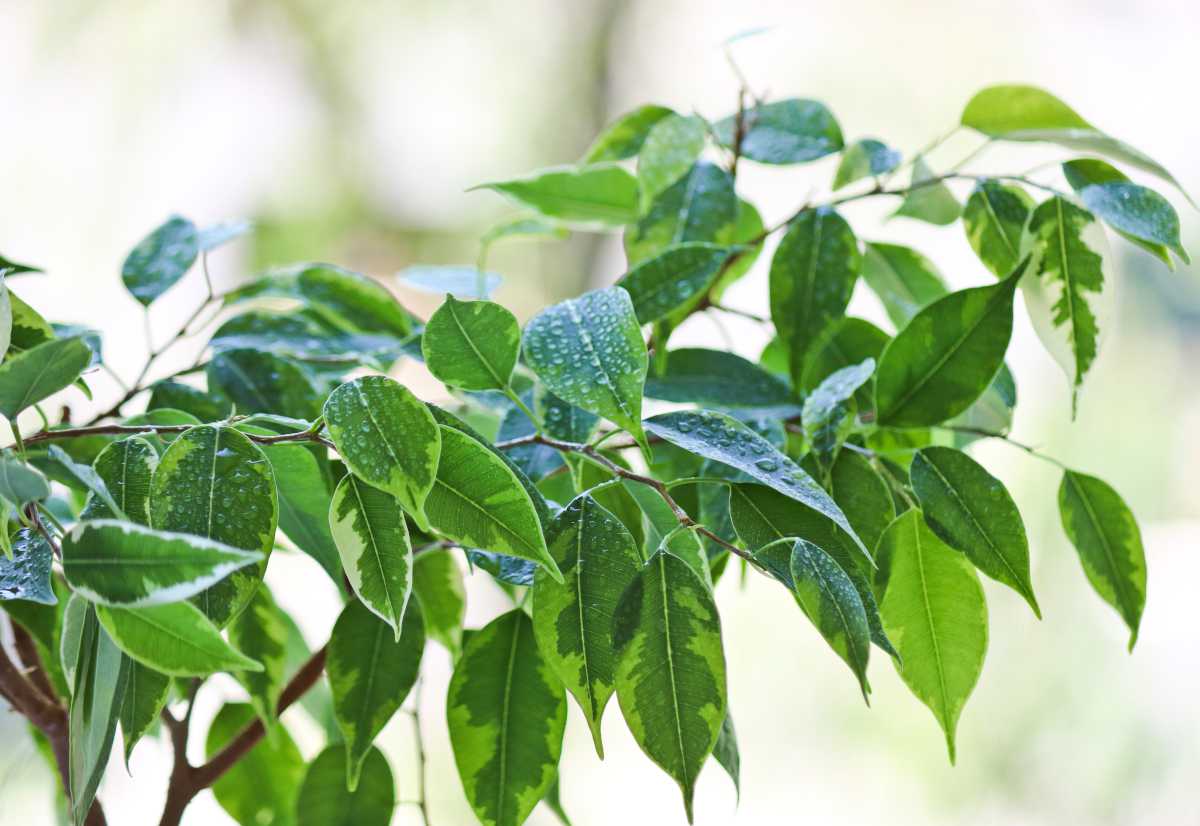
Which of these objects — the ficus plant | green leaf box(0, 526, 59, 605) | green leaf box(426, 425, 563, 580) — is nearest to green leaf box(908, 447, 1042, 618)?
the ficus plant

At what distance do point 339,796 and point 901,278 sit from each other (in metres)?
0.27

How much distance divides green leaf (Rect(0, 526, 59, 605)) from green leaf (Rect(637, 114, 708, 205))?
22 centimetres

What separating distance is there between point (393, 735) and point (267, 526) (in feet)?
6.34

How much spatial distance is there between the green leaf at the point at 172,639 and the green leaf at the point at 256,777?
234 millimetres

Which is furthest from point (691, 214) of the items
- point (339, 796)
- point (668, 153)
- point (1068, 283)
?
point (339, 796)

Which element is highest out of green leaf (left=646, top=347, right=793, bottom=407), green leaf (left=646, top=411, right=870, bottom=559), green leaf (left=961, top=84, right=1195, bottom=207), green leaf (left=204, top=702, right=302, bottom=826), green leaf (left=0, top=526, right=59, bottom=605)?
green leaf (left=961, top=84, right=1195, bottom=207)

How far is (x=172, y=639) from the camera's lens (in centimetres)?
20

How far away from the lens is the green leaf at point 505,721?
0.93ft

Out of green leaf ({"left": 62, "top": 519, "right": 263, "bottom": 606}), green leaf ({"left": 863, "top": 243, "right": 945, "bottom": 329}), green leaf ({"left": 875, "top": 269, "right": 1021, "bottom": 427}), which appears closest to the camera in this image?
green leaf ({"left": 62, "top": 519, "right": 263, "bottom": 606})

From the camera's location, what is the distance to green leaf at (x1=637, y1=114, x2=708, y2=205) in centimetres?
37

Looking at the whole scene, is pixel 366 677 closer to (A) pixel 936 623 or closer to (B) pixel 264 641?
(B) pixel 264 641

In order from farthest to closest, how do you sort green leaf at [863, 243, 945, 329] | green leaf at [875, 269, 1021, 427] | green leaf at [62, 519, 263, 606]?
green leaf at [863, 243, 945, 329] < green leaf at [875, 269, 1021, 427] < green leaf at [62, 519, 263, 606]

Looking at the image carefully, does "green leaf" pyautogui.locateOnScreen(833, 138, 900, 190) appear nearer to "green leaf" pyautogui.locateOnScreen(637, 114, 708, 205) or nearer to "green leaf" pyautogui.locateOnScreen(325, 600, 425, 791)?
"green leaf" pyautogui.locateOnScreen(637, 114, 708, 205)

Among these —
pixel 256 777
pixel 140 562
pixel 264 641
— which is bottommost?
pixel 256 777
